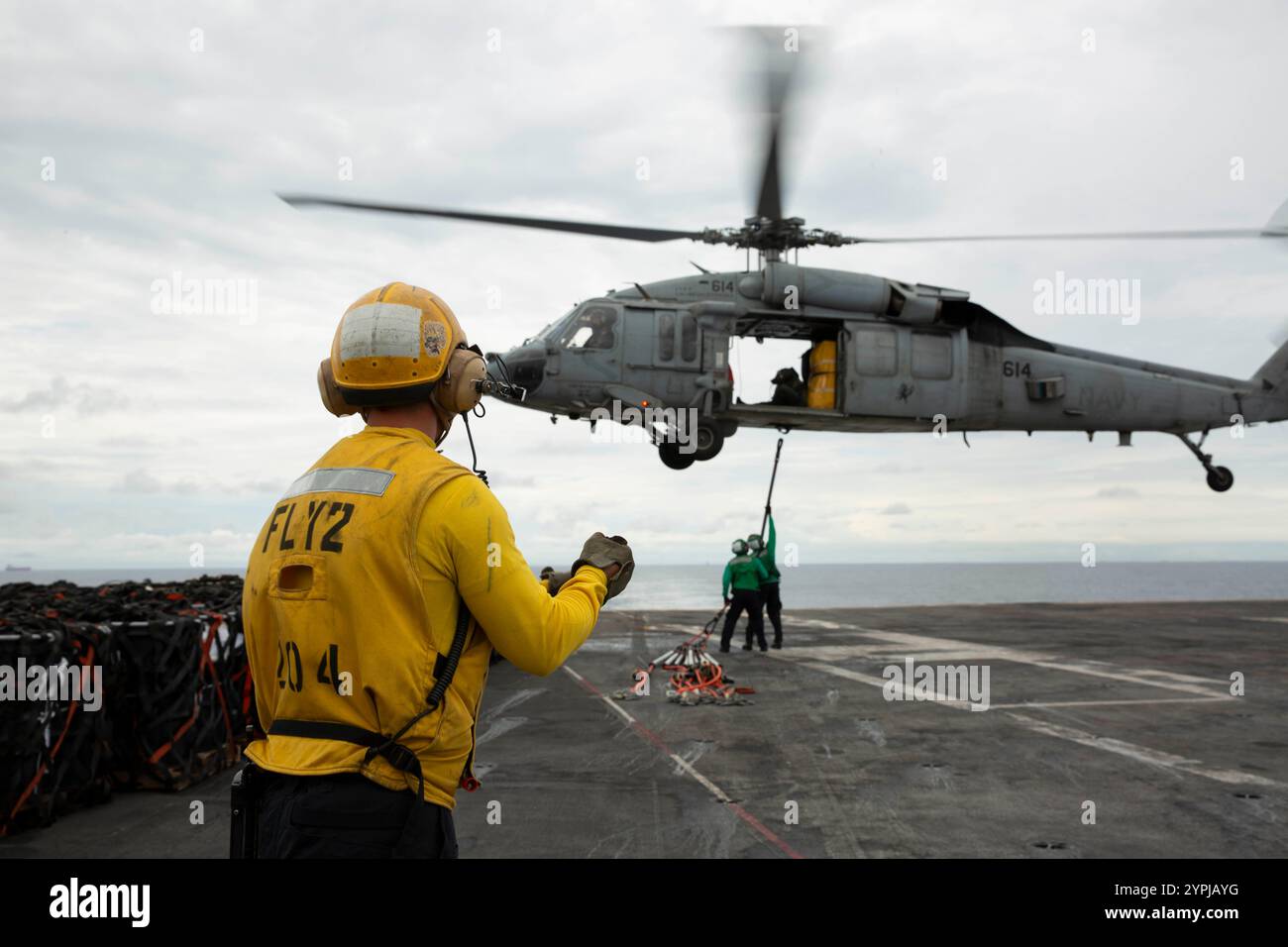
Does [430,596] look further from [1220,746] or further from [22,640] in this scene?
[1220,746]

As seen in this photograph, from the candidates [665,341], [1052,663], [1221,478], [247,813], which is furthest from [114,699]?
[1221,478]

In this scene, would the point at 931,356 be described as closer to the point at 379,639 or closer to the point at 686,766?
the point at 686,766

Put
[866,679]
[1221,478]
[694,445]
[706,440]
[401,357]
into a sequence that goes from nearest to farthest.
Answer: [401,357]
[866,679]
[694,445]
[706,440]
[1221,478]

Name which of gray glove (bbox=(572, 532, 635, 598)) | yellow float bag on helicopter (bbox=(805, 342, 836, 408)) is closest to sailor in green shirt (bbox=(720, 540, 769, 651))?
yellow float bag on helicopter (bbox=(805, 342, 836, 408))

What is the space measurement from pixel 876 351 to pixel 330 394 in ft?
48.0

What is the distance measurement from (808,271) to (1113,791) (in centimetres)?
1030

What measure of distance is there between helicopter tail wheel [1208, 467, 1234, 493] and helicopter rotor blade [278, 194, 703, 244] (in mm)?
12458

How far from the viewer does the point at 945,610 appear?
27719 millimetres

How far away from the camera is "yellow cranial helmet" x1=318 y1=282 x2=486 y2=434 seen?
102 inches

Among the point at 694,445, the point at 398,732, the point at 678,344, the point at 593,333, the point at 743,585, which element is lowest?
the point at 743,585

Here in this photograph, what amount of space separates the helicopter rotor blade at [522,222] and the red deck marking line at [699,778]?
261 inches

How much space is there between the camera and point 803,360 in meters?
17.6

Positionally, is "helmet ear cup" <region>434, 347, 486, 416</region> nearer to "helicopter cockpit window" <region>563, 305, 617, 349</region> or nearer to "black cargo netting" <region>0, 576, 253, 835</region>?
"black cargo netting" <region>0, 576, 253, 835</region>
